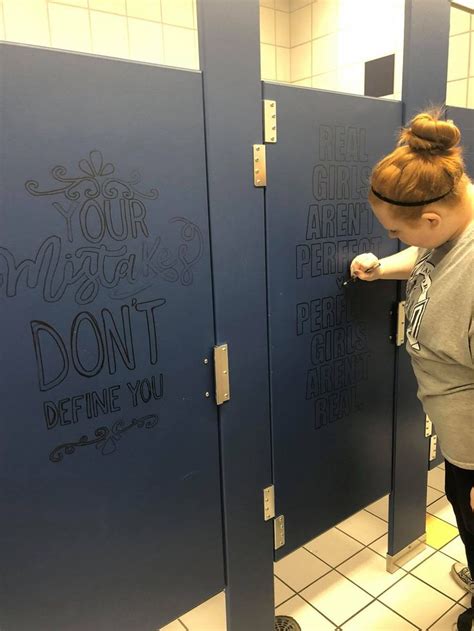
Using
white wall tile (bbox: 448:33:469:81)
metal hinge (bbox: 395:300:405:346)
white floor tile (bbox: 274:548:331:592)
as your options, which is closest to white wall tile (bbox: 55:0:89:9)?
white wall tile (bbox: 448:33:469:81)

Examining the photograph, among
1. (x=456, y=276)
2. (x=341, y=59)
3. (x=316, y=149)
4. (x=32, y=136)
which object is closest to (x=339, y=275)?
(x=316, y=149)

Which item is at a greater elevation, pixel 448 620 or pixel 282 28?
pixel 282 28

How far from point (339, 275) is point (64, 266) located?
917 millimetres

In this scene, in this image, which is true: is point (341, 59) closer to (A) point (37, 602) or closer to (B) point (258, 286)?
(B) point (258, 286)

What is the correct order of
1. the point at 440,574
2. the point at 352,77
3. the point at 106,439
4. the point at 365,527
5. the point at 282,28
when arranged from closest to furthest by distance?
the point at 106,439
the point at 440,574
the point at 365,527
the point at 352,77
the point at 282,28

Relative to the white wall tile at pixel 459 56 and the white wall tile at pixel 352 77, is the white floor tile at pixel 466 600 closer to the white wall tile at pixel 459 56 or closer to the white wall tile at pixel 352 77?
the white wall tile at pixel 459 56

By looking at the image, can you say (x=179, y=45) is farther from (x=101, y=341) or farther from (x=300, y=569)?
(x=300, y=569)

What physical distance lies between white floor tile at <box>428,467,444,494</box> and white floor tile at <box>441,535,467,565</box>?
40 centimetres

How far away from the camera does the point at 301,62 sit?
123 inches

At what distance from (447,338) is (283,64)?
260 centimetres

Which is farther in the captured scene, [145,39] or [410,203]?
[145,39]

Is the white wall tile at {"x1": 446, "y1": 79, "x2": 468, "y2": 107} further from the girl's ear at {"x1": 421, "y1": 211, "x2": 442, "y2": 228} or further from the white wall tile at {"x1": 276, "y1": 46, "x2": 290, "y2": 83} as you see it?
the girl's ear at {"x1": 421, "y1": 211, "x2": 442, "y2": 228}

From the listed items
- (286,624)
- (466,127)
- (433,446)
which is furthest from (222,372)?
(466,127)

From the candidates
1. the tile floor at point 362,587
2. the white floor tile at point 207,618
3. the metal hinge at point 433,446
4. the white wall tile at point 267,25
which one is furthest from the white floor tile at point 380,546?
the white wall tile at point 267,25
